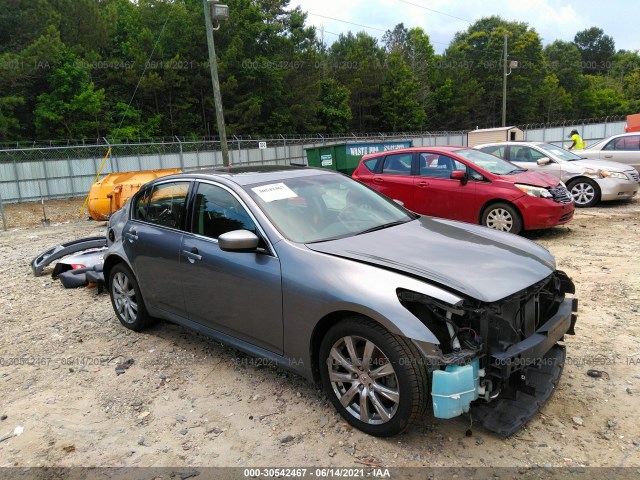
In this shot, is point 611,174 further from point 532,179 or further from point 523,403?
point 523,403

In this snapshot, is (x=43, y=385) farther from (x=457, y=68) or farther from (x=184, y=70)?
(x=457, y=68)

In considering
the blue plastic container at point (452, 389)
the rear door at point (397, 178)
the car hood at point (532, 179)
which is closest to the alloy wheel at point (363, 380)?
the blue plastic container at point (452, 389)

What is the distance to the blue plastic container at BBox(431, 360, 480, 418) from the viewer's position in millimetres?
2604

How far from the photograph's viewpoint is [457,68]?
6744 centimetres

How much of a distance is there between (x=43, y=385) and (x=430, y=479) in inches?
128

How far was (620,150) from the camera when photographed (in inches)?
492

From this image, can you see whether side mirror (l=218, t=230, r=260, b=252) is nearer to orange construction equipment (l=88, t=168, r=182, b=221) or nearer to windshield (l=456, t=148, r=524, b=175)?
windshield (l=456, t=148, r=524, b=175)

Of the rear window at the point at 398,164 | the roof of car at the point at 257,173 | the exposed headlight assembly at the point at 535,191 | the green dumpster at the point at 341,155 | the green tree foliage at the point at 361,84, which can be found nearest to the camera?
the roof of car at the point at 257,173

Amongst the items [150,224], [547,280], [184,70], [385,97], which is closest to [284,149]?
[184,70]

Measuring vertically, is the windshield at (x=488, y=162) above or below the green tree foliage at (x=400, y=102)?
below

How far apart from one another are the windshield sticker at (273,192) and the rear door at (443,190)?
4800 millimetres

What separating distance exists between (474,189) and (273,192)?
502 cm

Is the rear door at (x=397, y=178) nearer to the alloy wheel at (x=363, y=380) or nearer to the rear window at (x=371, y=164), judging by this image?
the rear window at (x=371, y=164)

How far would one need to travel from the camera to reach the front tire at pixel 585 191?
10.6 metres
